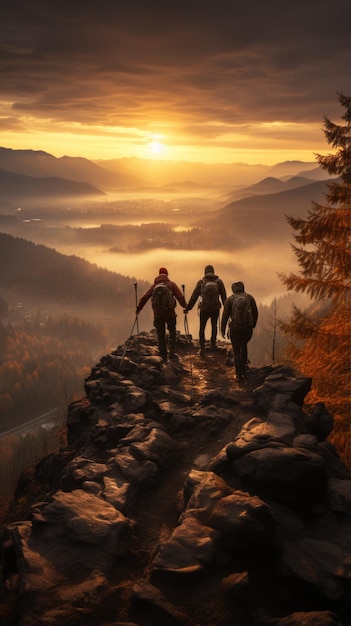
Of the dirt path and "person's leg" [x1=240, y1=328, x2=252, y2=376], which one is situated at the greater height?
"person's leg" [x1=240, y1=328, x2=252, y2=376]

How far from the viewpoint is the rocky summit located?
238 inches

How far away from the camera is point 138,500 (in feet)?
29.8

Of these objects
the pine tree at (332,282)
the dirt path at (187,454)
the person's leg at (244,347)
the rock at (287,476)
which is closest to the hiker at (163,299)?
the dirt path at (187,454)

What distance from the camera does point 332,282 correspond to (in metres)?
16.2

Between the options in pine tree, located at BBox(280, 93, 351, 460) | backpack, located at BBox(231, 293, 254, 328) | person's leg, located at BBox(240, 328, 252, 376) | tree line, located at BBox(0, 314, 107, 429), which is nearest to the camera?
backpack, located at BBox(231, 293, 254, 328)

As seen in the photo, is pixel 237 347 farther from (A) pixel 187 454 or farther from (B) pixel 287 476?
(B) pixel 287 476

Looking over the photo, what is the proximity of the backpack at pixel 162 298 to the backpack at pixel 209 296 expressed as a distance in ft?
5.46

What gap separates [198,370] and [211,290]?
124 inches

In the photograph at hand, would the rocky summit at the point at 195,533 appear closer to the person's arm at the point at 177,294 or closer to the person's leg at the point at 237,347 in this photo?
the person's leg at the point at 237,347

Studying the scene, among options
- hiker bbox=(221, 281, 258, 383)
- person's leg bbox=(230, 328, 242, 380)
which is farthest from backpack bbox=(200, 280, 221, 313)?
person's leg bbox=(230, 328, 242, 380)

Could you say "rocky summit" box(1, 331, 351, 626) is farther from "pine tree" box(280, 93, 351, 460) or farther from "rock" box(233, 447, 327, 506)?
"pine tree" box(280, 93, 351, 460)

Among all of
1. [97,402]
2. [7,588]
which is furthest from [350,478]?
[97,402]

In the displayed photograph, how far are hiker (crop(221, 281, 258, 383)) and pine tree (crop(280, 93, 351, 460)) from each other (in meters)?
2.95

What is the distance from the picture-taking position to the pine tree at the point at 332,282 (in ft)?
52.6
